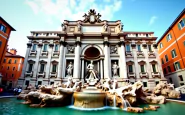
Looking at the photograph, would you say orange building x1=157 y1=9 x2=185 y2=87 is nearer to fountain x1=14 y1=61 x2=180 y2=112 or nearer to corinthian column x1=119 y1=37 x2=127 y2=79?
corinthian column x1=119 y1=37 x2=127 y2=79

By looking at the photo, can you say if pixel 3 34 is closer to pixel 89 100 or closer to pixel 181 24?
pixel 89 100

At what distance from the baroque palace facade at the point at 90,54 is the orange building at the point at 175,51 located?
152 inches

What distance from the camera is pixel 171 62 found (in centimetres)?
2289

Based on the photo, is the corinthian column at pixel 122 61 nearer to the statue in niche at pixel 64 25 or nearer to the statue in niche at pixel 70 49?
the statue in niche at pixel 70 49

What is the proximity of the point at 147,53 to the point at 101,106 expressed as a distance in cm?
1745

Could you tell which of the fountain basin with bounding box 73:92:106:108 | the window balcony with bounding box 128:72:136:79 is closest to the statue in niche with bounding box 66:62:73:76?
the fountain basin with bounding box 73:92:106:108

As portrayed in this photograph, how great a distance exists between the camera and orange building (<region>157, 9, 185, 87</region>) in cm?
1907

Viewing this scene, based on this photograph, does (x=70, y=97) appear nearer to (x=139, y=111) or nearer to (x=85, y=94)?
(x=85, y=94)

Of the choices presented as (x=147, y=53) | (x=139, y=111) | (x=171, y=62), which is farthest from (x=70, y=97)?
(x=171, y=62)

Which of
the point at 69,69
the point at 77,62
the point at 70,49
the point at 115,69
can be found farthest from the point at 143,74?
the point at 70,49

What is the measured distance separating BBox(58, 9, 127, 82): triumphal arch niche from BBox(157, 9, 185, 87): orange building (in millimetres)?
11164

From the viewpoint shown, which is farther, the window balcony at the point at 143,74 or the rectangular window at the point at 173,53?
the rectangular window at the point at 173,53

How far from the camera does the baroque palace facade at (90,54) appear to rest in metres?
18.8

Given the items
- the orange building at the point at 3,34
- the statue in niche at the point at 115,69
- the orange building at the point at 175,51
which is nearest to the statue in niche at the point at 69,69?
the statue in niche at the point at 115,69
